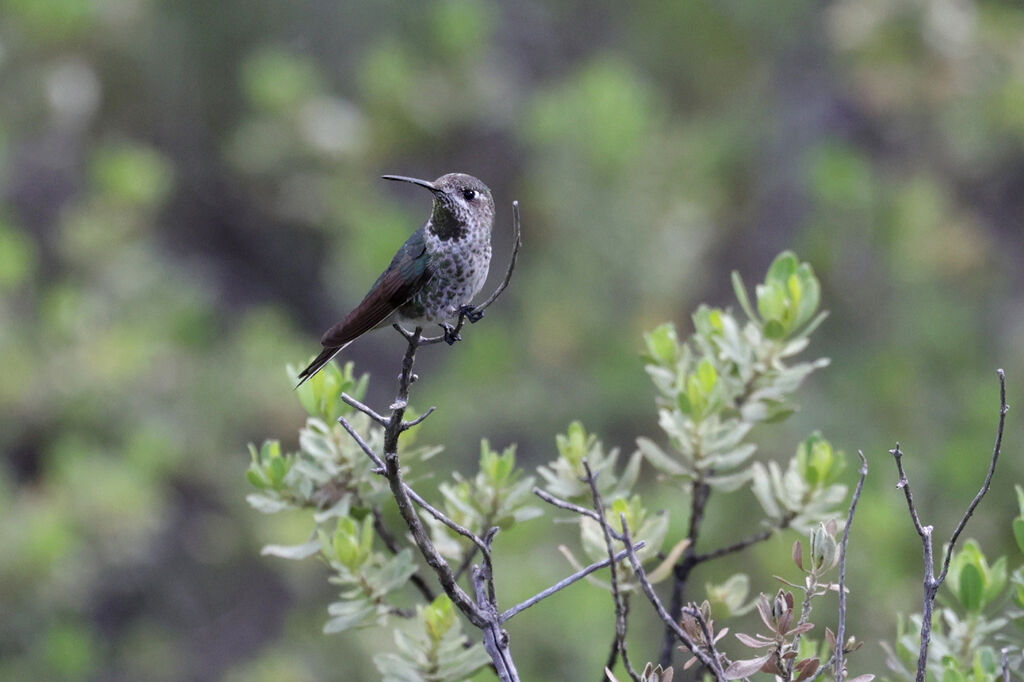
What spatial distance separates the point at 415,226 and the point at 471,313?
5114mm

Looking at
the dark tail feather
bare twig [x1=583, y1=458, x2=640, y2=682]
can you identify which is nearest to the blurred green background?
the dark tail feather

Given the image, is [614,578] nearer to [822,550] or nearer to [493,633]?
[493,633]

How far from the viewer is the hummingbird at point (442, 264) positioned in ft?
7.87

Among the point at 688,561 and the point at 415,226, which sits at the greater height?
the point at 415,226

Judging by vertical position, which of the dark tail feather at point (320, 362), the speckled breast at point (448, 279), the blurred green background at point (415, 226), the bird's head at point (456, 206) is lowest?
the dark tail feather at point (320, 362)

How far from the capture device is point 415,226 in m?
7.36

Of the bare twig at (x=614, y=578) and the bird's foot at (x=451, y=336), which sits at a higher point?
the bird's foot at (x=451, y=336)

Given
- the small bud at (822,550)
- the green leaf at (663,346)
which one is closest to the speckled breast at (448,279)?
the green leaf at (663,346)

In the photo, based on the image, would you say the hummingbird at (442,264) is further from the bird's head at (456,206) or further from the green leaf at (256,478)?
the green leaf at (256,478)

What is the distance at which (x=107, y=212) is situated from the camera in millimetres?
6867

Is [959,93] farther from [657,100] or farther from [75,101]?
[75,101]

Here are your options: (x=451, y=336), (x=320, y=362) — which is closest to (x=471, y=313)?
(x=451, y=336)

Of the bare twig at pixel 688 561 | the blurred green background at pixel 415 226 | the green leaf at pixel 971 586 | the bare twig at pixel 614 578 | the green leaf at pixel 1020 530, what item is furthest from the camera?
the blurred green background at pixel 415 226

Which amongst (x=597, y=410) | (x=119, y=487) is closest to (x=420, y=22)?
(x=597, y=410)
